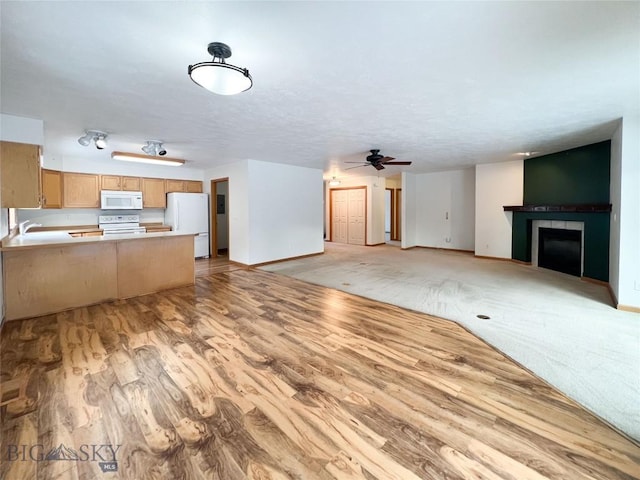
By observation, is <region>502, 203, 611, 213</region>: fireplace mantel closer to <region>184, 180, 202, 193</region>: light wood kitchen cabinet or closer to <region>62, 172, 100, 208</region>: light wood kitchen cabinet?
<region>184, 180, 202, 193</region>: light wood kitchen cabinet

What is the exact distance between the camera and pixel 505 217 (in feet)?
22.3

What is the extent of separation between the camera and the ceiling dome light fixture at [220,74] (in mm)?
1821

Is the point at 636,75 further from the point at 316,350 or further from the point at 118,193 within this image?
the point at 118,193

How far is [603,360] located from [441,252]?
5962 millimetres

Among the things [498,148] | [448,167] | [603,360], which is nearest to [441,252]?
[448,167]

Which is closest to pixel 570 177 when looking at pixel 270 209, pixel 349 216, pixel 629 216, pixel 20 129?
pixel 629 216

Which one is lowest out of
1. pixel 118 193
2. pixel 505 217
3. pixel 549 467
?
pixel 549 467

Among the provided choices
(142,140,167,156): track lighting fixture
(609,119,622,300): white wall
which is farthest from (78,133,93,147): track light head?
(609,119,622,300): white wall

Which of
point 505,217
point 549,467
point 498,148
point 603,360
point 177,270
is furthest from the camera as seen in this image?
point 505,217

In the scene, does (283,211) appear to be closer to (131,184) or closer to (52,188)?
(131,184)

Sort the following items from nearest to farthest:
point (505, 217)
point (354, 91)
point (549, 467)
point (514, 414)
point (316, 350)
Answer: point (549, 467), point (514, 414), point (316, 350), point (354, 91), point (505, 217)

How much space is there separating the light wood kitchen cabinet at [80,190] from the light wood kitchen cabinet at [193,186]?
1865mm

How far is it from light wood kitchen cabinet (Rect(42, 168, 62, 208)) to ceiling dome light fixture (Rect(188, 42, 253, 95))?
18.5 ft

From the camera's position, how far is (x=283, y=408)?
180cm
